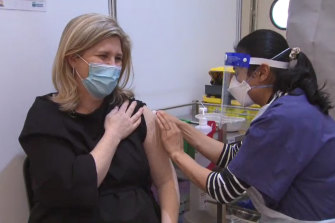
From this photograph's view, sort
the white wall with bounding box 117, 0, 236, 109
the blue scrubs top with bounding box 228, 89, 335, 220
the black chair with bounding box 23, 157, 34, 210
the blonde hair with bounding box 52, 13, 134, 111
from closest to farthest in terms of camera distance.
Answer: the blue scrubs top with bounding box 228, 89, 335, 220 < the blonde hair with bounding box 52, 13, 134, 111 < the black chair with bounding box 23, 157, 34, 210 < the white wall with bounding box 117, 0, 236, 109

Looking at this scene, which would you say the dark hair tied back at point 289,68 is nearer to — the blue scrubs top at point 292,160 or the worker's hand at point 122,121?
the blue scrubs top at point 292,160

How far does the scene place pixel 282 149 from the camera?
1.21 meters

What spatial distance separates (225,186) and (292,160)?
260 millimetres

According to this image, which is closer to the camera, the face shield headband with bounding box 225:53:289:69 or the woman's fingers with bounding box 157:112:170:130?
the face shield headband with bounding box 225:53:289:69

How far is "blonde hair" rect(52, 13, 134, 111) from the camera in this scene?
1.34 m

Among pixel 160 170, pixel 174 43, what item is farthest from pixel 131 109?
pixel 174 43

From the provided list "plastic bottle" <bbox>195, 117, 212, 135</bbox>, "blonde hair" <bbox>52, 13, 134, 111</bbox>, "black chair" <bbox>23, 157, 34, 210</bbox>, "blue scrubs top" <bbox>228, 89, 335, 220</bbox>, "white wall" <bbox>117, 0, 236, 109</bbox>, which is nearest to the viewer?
"blue scrubs top" <bbox>228, 89, 335, 220</bbox>

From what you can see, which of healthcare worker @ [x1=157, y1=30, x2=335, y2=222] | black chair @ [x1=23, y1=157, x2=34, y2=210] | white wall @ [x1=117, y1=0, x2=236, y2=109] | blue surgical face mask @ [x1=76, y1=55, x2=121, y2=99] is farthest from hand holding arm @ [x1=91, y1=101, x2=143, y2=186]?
white wall @ [x1=117, y1=0, x2=236, y2=109]

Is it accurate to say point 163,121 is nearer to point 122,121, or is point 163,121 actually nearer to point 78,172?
point 122,121

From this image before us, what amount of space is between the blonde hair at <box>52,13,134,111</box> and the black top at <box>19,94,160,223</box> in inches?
2.2

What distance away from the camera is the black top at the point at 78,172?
124 cm

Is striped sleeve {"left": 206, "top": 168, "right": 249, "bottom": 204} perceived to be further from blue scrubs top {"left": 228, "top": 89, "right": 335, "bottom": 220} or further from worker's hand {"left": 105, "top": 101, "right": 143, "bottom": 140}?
worker's hand {"left": 105, "top": 101, "right": 143, "bottom": 140}

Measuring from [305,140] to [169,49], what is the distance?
4.33ft

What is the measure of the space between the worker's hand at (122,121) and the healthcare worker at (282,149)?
0.22m
